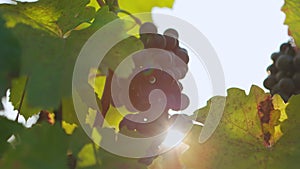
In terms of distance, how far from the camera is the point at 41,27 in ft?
2.45

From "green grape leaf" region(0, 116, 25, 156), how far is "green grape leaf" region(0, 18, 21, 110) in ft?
0.30

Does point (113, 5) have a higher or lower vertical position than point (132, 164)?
higher

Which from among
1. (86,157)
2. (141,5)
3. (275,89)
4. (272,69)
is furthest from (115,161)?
(272,69)

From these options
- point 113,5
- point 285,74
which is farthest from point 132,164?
point 285,74

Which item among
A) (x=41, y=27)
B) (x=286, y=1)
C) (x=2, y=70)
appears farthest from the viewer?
(x=286, y=1)

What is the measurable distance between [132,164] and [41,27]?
8.3 inches

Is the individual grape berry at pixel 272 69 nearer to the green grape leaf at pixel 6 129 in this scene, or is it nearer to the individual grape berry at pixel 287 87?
the individual grape berry at pixel 287 87

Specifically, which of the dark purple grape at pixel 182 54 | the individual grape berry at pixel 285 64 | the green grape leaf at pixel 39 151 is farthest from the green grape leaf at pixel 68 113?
the individual grape berry at pixel 285 64

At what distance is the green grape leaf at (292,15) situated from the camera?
3.56 feet

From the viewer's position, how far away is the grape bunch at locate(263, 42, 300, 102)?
1186 mm

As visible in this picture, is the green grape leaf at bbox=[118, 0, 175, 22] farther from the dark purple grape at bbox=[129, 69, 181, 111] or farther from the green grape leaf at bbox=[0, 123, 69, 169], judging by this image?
the green grape leaf at bbox=[0, 123, 69, 169]

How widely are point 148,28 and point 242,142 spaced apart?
0.71 feet

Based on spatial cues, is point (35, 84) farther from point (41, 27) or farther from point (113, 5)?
point (113, 5)

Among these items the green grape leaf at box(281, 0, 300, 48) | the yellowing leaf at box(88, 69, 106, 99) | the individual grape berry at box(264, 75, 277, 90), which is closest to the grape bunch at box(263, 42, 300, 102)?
the individual grape berry at box(264, 75, 277, 90)
